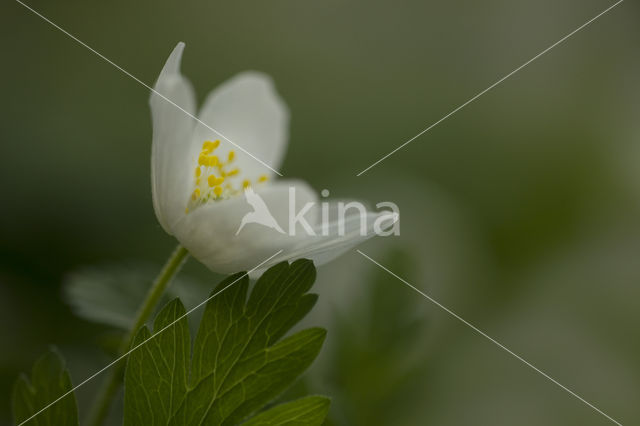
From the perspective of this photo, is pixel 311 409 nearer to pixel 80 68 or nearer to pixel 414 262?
pixel 414 262

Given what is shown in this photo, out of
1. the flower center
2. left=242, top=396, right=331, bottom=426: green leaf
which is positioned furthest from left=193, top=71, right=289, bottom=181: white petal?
left=242, top=396, right=331, bottom=426: green leaf

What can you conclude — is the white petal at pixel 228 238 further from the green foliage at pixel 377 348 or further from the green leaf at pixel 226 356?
Result: the green foliage at pixel 377 348

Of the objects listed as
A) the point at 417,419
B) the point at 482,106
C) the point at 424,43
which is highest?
the point at 424,43

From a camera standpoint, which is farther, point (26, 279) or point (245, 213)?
point (26, 279)

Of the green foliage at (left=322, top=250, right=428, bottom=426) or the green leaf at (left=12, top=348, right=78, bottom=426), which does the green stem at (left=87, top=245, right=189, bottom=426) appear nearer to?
the green leaf at (left=12, top=348, right=78, bottom=426)

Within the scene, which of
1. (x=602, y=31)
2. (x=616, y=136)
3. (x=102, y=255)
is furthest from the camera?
(x=602, y=31)

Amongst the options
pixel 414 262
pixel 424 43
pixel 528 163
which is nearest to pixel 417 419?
pixel 414 262
